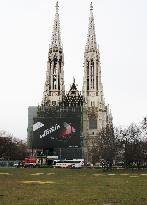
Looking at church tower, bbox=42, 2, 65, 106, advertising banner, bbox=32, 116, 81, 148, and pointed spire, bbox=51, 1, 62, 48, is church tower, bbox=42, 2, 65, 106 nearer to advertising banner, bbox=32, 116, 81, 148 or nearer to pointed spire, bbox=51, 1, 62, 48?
pointed spire, bbox=51, 1, 62, 48

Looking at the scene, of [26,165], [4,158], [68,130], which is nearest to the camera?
[26,165]

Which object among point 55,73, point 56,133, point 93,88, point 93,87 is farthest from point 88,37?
point 56,133

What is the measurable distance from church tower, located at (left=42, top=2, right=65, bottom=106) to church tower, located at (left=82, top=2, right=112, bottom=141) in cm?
728

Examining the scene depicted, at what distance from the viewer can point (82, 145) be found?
407 ft

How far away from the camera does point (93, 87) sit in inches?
5645

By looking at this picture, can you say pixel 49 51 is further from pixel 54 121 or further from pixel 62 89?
pixel 54 121

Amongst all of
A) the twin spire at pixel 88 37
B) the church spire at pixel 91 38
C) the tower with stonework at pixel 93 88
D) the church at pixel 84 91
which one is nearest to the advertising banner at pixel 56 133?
the church at pixel 84 91

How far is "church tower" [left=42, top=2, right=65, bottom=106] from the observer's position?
465 feet

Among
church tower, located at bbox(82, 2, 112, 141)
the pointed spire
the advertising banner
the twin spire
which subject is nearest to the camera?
the advertising banner

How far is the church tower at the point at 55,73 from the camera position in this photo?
465 feet

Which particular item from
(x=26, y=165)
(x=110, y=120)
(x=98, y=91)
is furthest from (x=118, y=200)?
(x=110, y=120)

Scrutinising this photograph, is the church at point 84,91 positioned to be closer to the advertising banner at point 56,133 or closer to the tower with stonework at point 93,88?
the tower with stonework at point 93,88

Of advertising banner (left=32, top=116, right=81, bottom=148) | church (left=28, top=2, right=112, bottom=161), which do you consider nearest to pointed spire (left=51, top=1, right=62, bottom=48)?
church (left=28, top=2, right=112, bottom=161)

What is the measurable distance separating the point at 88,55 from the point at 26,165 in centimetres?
4616
